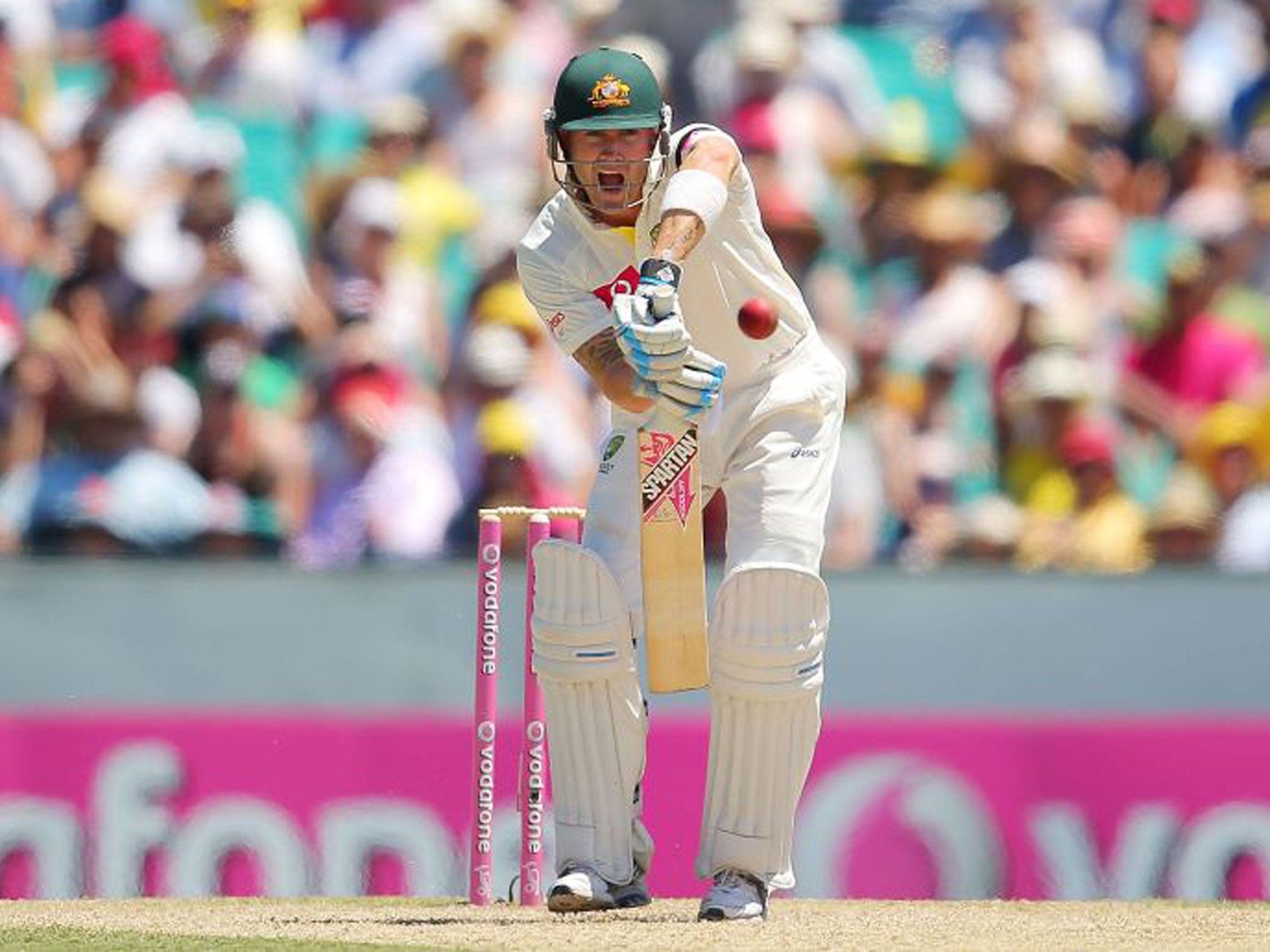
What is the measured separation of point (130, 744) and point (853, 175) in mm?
3607

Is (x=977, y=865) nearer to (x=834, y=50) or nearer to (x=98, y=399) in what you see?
(x=98, y=399)

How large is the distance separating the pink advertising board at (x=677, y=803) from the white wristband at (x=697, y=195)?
92.7 inches

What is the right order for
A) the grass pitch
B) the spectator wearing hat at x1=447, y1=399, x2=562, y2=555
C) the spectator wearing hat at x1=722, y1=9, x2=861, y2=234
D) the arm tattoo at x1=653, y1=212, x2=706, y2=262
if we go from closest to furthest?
the grass pitch → the arm tattoo at x1=653, y1=212, x2=706, y2=262 → the spectator wearing hat at x1=447, y1=399, x2=562, y2=555 → the spectator wearing hat at x1=722, y1=9, x2=861, y2=234

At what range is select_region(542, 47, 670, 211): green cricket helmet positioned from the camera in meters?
5.12

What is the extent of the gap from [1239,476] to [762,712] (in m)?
3.42

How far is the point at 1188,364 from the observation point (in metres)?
8.71

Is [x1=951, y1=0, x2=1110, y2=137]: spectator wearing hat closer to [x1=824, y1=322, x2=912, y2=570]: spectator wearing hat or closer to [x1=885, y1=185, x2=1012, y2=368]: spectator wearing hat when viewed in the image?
[x1=885, y1=185, x2=1012, y2=368]: spectator wearing hat

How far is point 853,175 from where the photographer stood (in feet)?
30.5

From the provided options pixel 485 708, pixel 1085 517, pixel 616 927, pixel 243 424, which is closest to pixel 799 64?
pixel 1085 517

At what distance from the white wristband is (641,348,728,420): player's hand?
264 millimetres

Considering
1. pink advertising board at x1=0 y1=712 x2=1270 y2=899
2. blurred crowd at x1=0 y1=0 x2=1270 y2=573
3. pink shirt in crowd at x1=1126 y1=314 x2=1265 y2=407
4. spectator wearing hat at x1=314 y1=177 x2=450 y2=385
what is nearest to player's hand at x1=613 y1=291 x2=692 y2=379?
pink advertising board at x1=0 y1=712 x2=1270 y2=899

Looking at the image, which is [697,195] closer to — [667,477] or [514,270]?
[667,477]

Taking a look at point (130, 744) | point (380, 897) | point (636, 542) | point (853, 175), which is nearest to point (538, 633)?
point (636, 542)

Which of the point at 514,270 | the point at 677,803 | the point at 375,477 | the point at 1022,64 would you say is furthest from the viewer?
the point at 1022,64
